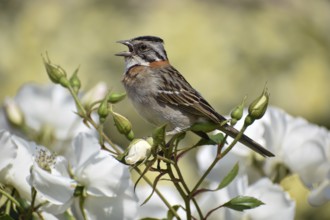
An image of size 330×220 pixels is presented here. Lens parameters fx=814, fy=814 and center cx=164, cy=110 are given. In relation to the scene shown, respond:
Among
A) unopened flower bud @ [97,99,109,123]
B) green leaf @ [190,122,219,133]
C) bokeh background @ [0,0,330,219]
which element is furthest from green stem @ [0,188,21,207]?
bokeh background @ [0,0,330,219]

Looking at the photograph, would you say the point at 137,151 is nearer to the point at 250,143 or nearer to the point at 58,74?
the point at 58,74

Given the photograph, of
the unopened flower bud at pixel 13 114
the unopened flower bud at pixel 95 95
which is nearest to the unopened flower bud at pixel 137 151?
the unopened flower bud at pixel 95 95

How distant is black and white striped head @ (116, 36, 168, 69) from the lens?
1.78 m

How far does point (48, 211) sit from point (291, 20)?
162 inches

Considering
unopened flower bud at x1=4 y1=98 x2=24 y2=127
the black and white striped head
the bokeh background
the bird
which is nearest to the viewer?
unopened flower bud at x1=4 y1=98 x2=24 y2=127

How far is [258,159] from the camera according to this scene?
4.94 feet

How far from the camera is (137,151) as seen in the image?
43.7 inches

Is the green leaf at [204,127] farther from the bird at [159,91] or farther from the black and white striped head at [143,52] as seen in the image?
the black and white striped head at [143,52]

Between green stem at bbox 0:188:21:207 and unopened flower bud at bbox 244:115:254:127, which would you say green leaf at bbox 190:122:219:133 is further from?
green stem at bbox 0:188:21:207

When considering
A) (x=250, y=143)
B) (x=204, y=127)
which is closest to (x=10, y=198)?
(x=204, y=127)

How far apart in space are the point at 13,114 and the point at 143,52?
14.8 inches

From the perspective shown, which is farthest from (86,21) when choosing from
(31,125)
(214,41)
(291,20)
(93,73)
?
(31,125)

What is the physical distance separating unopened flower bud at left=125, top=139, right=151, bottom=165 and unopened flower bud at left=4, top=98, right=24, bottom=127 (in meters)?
0.47

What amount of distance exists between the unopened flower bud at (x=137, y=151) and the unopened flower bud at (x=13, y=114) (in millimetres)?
468
